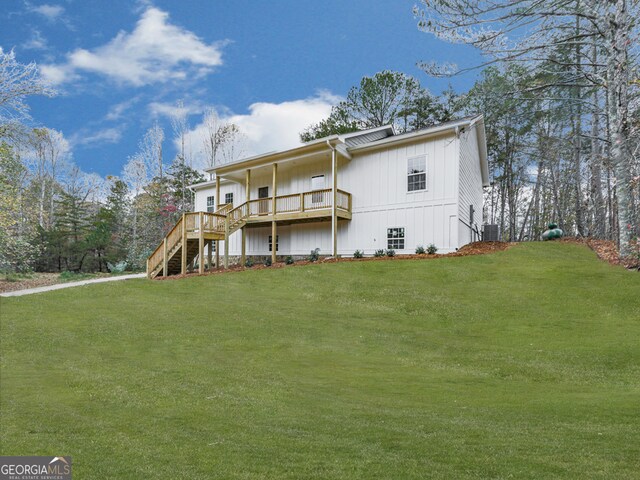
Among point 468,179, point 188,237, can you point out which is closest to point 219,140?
point 188,237

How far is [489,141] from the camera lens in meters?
30.0

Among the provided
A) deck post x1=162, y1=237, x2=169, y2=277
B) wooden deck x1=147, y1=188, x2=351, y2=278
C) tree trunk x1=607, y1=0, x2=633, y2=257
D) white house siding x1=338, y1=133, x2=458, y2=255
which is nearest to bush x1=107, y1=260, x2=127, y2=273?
wooden deck x1=147, y1=188, x2=351, y2=278

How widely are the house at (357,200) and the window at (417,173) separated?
Result: 44 millimetres

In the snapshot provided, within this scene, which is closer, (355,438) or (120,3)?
(355,438)

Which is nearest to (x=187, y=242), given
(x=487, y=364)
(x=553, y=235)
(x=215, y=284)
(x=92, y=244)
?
(x=215, y=284)

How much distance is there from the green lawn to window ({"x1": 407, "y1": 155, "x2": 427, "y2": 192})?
4.77 metres

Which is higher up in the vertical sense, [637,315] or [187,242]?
[187,242]

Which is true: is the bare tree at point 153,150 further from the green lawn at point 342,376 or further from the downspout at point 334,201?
the green lawn at point 342,376

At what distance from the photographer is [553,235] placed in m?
22.0

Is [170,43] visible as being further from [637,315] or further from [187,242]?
[637,315]

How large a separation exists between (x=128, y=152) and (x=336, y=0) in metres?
22.1

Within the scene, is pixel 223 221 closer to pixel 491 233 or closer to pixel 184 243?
pixel 184 243

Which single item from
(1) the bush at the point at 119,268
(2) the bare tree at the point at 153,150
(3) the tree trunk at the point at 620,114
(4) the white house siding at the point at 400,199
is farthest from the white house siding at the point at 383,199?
(2) the bare tree at the point at 153,150

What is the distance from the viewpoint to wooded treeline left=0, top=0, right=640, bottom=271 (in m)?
12.1
